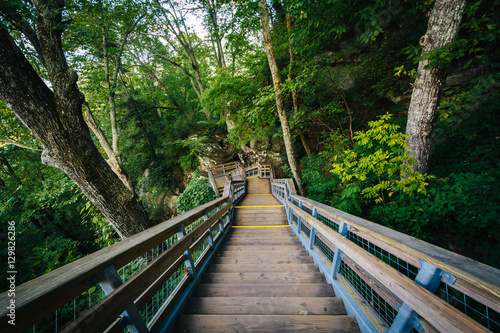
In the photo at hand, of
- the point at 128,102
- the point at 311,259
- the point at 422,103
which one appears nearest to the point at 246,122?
the point at 422,103

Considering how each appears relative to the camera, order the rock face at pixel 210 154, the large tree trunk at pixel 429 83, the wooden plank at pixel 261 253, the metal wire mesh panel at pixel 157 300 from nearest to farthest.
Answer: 1. the metal wire mesh panel at pixel 157 300
2. the wooden plank at pixel 261 253
3. the large tree trunk at pixel 429 83
4. the rock face at pixel 210 154

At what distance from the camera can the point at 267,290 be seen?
217 centimetres

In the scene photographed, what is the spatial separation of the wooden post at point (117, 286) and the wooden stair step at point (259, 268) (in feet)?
5.04

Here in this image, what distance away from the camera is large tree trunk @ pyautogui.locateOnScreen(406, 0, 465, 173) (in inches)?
137

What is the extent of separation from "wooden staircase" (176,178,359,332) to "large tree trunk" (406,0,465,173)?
150 inches

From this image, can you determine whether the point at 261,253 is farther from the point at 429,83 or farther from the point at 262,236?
the point at 429,83

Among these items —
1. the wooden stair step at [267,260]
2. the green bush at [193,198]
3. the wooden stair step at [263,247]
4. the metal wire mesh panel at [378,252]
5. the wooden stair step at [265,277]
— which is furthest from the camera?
the green bush at [193,198]

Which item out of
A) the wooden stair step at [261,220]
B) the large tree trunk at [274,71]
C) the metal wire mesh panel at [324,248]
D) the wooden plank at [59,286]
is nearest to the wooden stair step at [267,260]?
the metal wire mesh panel at [324,248]

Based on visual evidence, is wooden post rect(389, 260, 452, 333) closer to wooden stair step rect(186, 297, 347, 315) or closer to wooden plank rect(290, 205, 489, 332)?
wooden plank rect(290, 205, 489, 332)

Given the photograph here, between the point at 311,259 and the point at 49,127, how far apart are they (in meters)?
5.11

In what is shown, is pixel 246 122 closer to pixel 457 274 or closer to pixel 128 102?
pixel 128 102

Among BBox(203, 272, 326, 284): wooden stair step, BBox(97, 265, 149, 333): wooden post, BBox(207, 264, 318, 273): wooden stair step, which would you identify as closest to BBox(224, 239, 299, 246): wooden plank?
BBox(207, 264, 318, 273): wooden stair step

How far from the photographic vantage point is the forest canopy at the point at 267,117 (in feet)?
10.3

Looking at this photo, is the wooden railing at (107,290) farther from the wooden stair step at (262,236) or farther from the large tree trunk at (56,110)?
the large tree trunk at (56,110)
